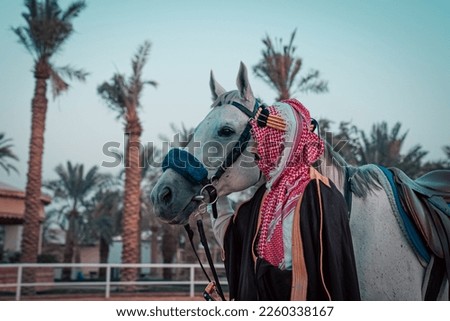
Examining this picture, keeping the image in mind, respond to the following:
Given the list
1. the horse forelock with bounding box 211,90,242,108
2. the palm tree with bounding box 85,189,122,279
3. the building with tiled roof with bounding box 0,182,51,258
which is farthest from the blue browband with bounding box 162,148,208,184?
the palm tree with bounding box 85,189,122,279

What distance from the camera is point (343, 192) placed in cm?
215

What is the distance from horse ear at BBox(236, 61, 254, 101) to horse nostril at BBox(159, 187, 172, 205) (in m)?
0.54

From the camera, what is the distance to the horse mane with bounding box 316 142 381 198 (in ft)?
7.08

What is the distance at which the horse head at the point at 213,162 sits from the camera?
2.01m

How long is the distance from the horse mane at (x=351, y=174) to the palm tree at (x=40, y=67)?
13.5 m

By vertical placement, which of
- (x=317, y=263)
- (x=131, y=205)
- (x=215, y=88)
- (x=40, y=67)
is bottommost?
(x=317, y=263)

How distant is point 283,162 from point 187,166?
1.30 feet

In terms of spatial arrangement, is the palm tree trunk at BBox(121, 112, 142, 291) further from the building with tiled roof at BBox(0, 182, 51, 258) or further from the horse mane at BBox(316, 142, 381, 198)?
the horse mane at BBox(316, 142, 381, 198)

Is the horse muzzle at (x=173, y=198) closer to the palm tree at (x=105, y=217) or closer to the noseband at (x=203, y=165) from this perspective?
the noseband at (x=203, y=165)

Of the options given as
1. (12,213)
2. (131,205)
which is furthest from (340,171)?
(12,213)

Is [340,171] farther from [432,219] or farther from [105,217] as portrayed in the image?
[105,217]

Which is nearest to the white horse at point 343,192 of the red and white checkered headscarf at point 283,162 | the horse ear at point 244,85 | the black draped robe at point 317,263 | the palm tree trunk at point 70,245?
the horse ear at point 244,85

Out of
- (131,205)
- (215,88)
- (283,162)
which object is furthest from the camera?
(131,205)

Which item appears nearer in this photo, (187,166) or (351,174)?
(187,166)
